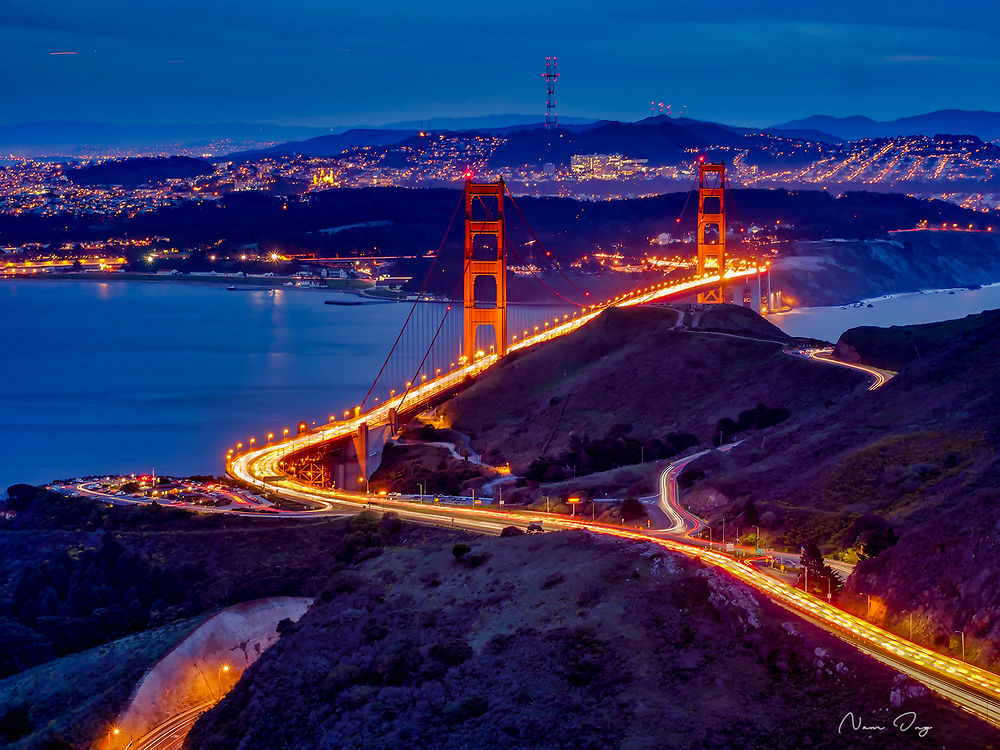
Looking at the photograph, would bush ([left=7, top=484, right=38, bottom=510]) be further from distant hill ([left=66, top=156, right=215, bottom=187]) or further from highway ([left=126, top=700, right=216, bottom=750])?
distant hill ([left=66, top=156, right=215, bottom=187])

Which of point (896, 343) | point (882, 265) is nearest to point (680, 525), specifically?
point (896, 343)

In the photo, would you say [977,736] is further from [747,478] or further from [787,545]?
[747,478]

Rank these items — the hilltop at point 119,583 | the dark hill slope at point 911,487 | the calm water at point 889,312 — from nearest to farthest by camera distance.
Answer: the dark hill slope at point 911,487 < the hilltop at point 119,583 < the calm water at point 889,312

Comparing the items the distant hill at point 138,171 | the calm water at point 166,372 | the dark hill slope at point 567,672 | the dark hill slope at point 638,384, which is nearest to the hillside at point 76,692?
the dark hill slope at point 567,672

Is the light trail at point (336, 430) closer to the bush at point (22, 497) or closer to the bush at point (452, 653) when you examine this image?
the bush at point (22, 497)

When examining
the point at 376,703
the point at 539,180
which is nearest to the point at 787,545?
the point at 376,703

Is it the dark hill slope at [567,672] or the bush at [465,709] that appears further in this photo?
the bush at [465,709]

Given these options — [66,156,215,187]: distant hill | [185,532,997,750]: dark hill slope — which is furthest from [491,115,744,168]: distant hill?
[185,532,997,750]: dark hill slope
